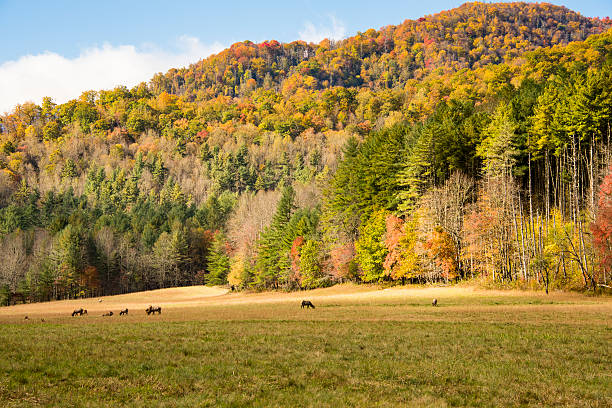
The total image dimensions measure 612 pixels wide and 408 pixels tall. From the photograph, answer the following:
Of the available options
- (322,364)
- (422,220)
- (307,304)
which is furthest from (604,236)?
(322,364)

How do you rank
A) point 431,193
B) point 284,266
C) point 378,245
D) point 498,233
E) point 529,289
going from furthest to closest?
Result: point 284,266, point 378,245, point 431,193, point 498,233, point 529,289

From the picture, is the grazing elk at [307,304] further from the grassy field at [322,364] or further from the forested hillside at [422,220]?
the forested hillside at [422,220]

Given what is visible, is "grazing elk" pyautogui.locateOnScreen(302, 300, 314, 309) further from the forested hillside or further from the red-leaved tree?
the red-leaved tree

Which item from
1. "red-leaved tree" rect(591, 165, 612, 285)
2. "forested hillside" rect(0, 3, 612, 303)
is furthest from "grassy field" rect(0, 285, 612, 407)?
"forested hillside" rect(0, 3, 612, 303)

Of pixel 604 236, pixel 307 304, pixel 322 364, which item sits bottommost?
pixel 307 304

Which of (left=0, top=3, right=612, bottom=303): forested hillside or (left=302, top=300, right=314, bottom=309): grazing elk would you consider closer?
(left=302, top=300, right=314, bottom=309): grazing elk

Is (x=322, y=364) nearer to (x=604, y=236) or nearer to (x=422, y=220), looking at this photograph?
(x=604, y=236)

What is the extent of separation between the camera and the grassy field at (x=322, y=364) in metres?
12.2

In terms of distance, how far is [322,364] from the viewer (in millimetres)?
15977

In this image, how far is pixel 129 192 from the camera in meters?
178

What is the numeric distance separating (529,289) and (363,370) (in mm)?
35832

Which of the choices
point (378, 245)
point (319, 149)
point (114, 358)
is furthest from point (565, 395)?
point (319, 149)

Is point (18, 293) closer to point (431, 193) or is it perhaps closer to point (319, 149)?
point (431, 193)

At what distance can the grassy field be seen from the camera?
12.2m
